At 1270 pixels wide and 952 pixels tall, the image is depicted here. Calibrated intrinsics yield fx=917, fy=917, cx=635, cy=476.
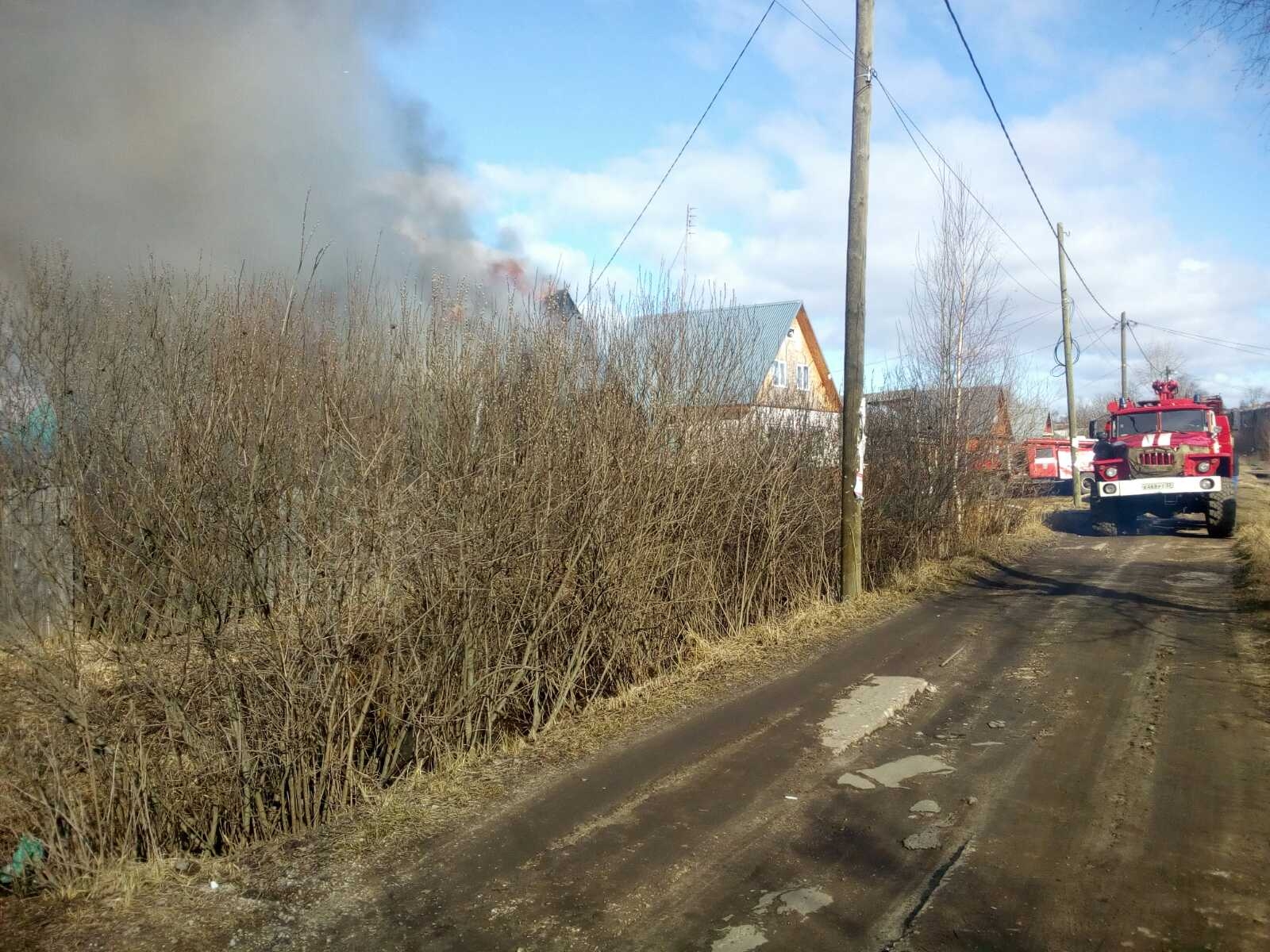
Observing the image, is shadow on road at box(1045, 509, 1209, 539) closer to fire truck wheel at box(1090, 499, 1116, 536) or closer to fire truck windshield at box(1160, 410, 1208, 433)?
fire truck wheel at box(1090, 499, 1116, 536)

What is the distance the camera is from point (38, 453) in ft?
19.5

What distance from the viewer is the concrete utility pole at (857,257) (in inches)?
362

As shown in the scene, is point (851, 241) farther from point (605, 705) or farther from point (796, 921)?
point (796, 921)

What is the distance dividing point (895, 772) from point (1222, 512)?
13.3m

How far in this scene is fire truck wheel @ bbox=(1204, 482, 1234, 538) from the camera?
15.0m

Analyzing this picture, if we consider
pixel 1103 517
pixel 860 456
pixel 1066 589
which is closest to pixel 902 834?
pixel 860 456

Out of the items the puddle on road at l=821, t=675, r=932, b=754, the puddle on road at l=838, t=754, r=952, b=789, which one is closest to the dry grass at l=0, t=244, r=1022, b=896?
the puddle on road at l=821, t=675, r=932, b=754

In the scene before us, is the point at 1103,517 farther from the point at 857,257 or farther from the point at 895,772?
the point at 895,772

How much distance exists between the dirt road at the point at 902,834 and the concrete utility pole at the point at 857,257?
10.0 ft

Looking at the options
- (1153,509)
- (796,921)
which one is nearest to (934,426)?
(1153,509)

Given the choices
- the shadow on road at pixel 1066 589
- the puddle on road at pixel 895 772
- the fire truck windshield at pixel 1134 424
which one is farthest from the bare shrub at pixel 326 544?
the fire truck windshield at pixel 1134 424

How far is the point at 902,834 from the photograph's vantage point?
3.97 metres

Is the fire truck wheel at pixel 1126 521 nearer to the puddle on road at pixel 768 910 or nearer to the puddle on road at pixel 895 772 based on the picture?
the puddle on road at pixel 895 772

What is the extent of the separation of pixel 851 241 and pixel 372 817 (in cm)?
726
